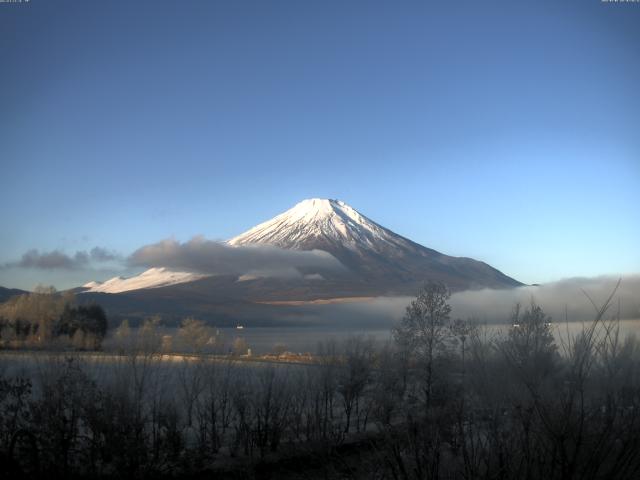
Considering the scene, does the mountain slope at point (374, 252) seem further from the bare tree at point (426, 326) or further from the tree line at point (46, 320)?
the bare tree at point (426, 326)

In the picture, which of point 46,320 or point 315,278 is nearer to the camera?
point 46,320

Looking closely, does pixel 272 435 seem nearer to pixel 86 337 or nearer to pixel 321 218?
pixel 86 337

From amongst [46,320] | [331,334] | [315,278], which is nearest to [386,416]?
[331,334]

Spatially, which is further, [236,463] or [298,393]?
[298,393]

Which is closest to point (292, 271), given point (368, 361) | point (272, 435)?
point (368, 361)

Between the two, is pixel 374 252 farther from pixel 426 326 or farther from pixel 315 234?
pixel 426 326
